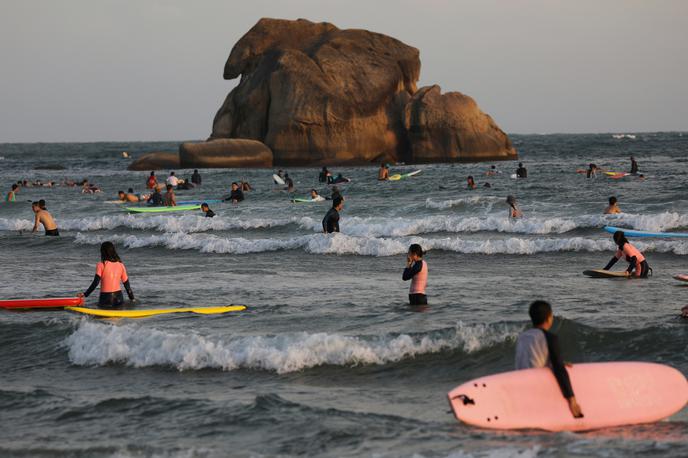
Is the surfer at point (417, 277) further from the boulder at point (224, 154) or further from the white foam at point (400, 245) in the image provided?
the boulder at point (224, 154)

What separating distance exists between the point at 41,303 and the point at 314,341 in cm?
529

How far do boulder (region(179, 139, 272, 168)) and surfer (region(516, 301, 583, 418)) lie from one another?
54.5m

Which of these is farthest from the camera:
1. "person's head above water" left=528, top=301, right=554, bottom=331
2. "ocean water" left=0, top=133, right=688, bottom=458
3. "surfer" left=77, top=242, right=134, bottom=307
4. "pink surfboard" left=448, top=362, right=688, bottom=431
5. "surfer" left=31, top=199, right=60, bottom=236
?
"surfer" left=31, top=199, right=60, bottom=236

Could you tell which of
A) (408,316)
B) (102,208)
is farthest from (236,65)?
(408,316)

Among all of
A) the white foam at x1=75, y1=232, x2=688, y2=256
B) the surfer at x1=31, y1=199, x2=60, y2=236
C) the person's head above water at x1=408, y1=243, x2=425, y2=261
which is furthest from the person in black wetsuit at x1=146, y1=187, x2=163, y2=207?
the person's head above water at x1=408, y1=243, x2=425, y2=261

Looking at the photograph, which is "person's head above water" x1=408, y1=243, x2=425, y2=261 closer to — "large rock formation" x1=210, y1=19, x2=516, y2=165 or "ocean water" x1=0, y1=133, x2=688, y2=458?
"ocean water" x1=0, y1=133, x2=688, y2=458

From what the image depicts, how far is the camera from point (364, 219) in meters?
28.8

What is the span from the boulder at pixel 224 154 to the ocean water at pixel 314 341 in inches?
1425

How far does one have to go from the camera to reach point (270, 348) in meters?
10.6

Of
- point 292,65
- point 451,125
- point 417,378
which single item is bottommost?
point 417,378

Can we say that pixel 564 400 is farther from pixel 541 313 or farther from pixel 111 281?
pixel 111 281

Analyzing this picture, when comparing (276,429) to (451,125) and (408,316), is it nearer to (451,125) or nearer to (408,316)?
(408,316)

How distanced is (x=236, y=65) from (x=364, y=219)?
45423 mm

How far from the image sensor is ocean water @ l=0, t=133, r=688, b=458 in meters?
7.72
